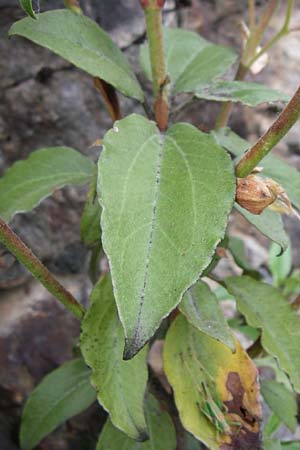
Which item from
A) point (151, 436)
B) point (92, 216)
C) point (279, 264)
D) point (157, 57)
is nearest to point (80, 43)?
point (157, 57)

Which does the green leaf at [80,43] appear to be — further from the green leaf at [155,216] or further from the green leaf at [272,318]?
the green leaf at [272,318]

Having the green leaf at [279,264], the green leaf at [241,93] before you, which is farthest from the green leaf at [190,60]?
the green leaf at [279,264]

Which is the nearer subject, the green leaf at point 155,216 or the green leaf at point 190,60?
the green leaf at point 155,216

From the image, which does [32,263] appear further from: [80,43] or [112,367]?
[80,43]

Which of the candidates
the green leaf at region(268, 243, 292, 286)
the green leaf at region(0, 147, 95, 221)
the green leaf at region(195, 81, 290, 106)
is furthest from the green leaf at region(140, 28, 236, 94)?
the green leaf at region(268, 243, 292, 286)

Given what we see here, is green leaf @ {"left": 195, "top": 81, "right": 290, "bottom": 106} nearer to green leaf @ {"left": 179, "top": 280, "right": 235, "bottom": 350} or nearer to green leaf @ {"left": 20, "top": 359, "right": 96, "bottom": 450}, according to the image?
green leaf @ {"left": 179, "top": 280, "right": 235, "bottom": 350}

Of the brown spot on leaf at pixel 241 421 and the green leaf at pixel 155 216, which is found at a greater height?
the green leaf at pixel 155 216
